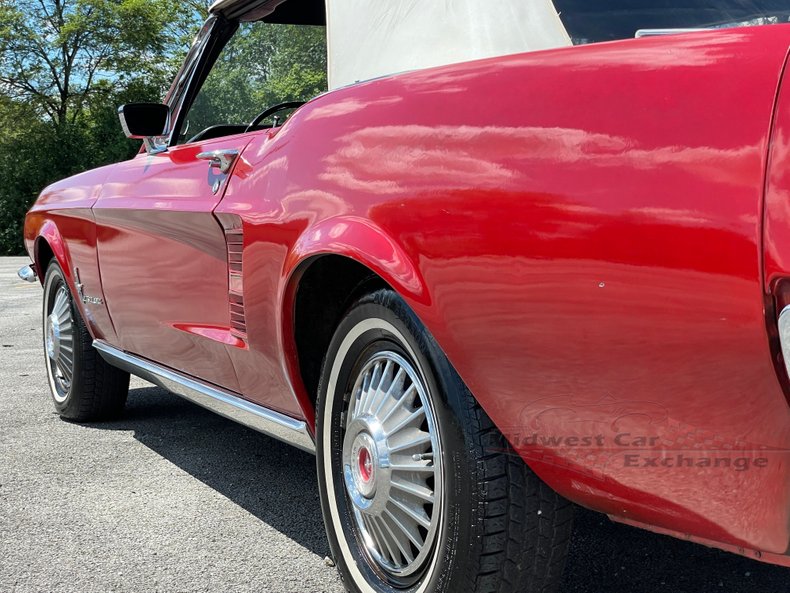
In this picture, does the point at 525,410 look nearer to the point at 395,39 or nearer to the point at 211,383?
the point at 395,39

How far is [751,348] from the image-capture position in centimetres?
150

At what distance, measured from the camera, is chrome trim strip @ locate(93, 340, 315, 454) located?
8.99 feet

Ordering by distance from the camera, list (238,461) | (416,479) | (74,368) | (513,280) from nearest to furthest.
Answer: (513,280)
(416,479)
(238,461)
(74,368)

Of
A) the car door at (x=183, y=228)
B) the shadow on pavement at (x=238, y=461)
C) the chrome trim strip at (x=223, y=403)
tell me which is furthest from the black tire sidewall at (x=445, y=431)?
the shadow on pavement at (x=238, y=461)

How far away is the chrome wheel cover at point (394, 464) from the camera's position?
2180 millimetres

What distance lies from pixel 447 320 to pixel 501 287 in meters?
0.17

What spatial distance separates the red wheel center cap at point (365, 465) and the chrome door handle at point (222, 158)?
100 centimetres

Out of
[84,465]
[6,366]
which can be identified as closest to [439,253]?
[84,465]

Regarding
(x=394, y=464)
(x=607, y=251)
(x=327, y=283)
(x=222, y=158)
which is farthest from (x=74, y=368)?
(x=607, y=251)

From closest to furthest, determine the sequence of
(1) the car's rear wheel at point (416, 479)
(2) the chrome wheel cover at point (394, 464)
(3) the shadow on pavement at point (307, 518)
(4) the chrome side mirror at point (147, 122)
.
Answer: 1. (1) the car's rear wheel at point (416, 479)
2. (2) the chrome wheel cover at point (394, 464)
3. (3) the shadow on pavement at point (307, 518)
4. (4) the chrome side mirror at point (147, 122)

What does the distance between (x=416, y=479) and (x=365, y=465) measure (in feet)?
0.65

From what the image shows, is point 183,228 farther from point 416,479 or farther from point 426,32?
point 416,479

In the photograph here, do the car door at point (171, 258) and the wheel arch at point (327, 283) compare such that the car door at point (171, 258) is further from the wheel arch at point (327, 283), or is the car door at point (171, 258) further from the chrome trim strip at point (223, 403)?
the wheel arch at point (327, 283)

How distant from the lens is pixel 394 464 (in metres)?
2.27
